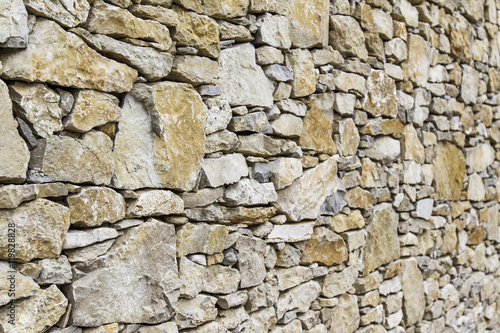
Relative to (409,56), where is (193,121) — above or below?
below

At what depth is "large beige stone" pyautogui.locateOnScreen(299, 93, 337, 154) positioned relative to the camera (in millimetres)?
2350

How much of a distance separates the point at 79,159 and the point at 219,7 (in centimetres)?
82

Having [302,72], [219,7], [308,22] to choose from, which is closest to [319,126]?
[302,72]

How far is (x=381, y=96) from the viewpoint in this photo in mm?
2850

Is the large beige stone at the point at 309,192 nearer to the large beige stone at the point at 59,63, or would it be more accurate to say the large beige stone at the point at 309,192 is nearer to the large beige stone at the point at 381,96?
the large beige stone at the point at 381,96

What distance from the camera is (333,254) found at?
249 cm

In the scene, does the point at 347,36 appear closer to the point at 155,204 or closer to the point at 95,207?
the point at 155,204

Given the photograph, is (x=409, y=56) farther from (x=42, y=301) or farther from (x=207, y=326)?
(x=42, y=301)

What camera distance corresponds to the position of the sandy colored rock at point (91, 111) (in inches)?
58.7

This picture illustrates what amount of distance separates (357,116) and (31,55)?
5.74 feet

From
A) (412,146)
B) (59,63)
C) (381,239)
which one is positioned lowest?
(381,239)

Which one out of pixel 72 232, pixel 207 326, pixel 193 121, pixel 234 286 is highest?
pixel 193 121

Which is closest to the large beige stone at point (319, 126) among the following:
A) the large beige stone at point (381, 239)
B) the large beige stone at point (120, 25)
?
the large beige stone at point (381, 239)

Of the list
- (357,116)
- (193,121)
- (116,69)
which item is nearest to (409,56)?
(357,116)
